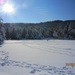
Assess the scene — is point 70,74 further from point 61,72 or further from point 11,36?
point 11,36

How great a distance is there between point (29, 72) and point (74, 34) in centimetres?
9195

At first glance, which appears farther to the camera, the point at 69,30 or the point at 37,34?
the point at 69,30

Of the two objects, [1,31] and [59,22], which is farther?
[59,22]

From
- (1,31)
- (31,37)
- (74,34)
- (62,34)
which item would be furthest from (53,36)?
(1,31)

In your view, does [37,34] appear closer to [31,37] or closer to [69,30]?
[31,37]

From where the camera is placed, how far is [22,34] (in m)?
89.5

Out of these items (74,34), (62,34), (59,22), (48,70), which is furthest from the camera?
(59,22)

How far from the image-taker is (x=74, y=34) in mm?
98250

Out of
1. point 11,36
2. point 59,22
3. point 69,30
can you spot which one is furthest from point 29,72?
point 59,22

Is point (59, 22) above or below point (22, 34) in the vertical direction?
above

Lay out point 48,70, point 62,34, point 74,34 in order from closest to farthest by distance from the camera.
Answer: point 48,70, point 74,34, point 62,34

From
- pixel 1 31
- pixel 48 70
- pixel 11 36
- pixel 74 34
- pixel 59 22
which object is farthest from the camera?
pixel 59 22

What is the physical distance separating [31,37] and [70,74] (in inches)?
3176

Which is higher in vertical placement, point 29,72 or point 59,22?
point 59,22
